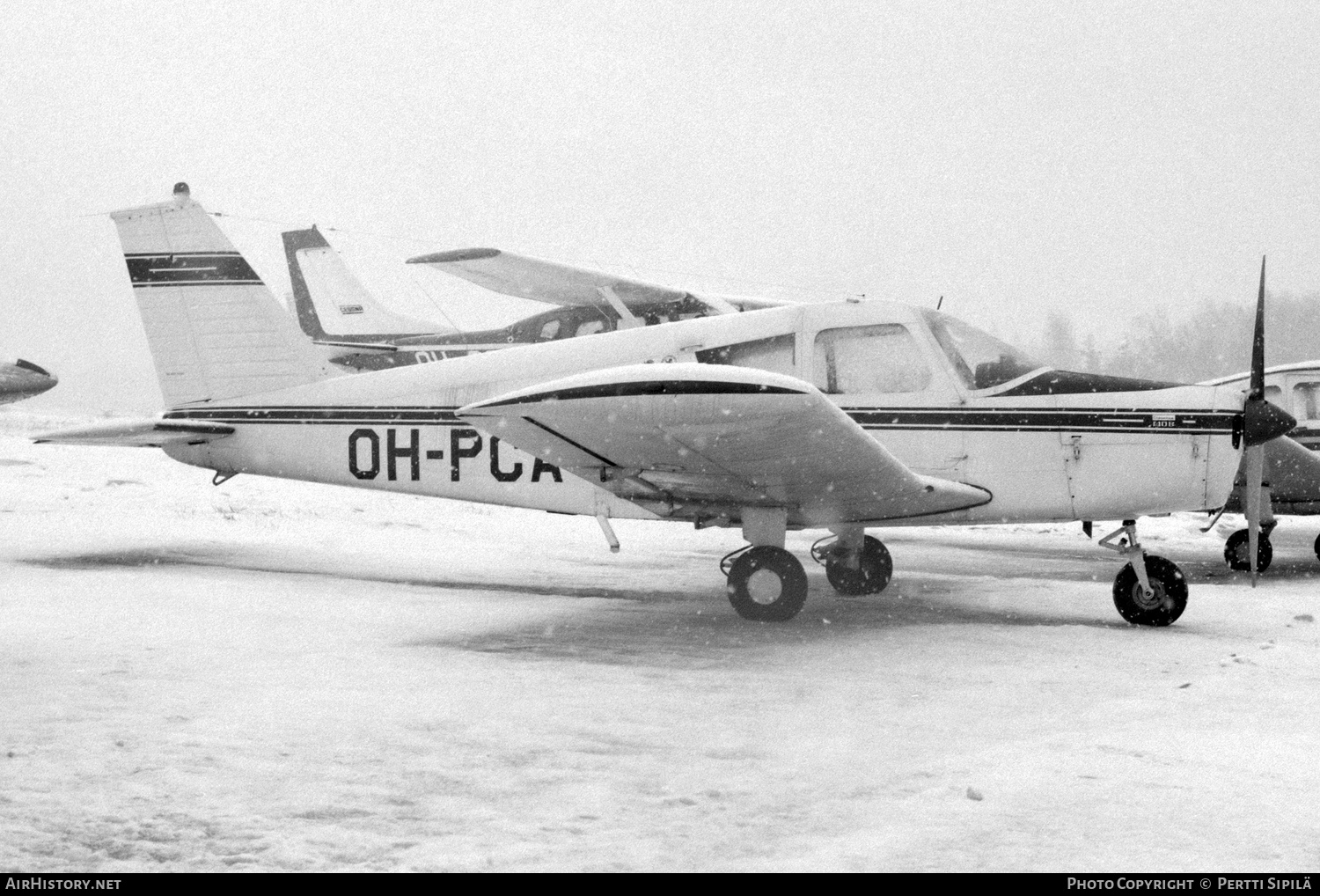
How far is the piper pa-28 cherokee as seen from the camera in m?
5.83

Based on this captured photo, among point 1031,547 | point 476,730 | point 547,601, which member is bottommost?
point 1031,547

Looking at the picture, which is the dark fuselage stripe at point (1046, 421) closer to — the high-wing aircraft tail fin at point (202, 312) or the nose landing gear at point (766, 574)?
the nose landing gear at point (766, 574)

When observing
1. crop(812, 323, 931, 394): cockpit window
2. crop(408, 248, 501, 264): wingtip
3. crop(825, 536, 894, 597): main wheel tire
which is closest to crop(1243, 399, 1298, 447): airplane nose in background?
crop(812, 323, 931, 394): cockpit window

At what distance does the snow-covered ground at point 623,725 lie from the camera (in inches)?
109

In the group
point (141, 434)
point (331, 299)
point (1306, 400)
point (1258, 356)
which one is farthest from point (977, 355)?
point (331, 299)

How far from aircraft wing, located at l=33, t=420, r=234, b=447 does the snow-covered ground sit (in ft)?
2.91

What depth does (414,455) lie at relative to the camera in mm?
8297

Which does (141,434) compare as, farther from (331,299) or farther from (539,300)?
(331,299)

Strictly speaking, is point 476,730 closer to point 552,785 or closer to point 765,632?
point 552,785

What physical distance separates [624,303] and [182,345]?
8103mm

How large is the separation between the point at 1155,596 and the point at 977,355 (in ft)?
5.96

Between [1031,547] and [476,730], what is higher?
[476,730]

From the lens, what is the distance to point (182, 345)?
9.20m

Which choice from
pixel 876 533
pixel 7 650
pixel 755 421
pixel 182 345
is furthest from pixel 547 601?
pixel 876 533
